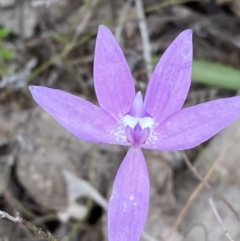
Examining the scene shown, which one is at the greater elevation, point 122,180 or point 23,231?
point 122,180

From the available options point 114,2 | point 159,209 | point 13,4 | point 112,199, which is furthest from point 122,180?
point 13,4

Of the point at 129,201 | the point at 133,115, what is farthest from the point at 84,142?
the point at 129,201

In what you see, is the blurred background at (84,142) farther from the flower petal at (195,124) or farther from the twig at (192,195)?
the flower petal at (195,124)

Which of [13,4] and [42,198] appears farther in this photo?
[13,4]

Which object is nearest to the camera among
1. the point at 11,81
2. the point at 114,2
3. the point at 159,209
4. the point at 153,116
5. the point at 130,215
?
the point at 130,215

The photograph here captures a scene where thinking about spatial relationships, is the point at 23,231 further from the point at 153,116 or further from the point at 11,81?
the point at 153,116

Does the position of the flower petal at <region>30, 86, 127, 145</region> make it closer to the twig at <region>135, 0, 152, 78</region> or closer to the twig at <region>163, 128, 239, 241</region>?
the twig at <region>163, 128, 239, 241</region>

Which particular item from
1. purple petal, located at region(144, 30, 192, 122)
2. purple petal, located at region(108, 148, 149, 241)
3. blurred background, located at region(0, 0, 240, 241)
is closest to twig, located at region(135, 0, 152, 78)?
blurred background, located at region(0, 0, 240, 241)
